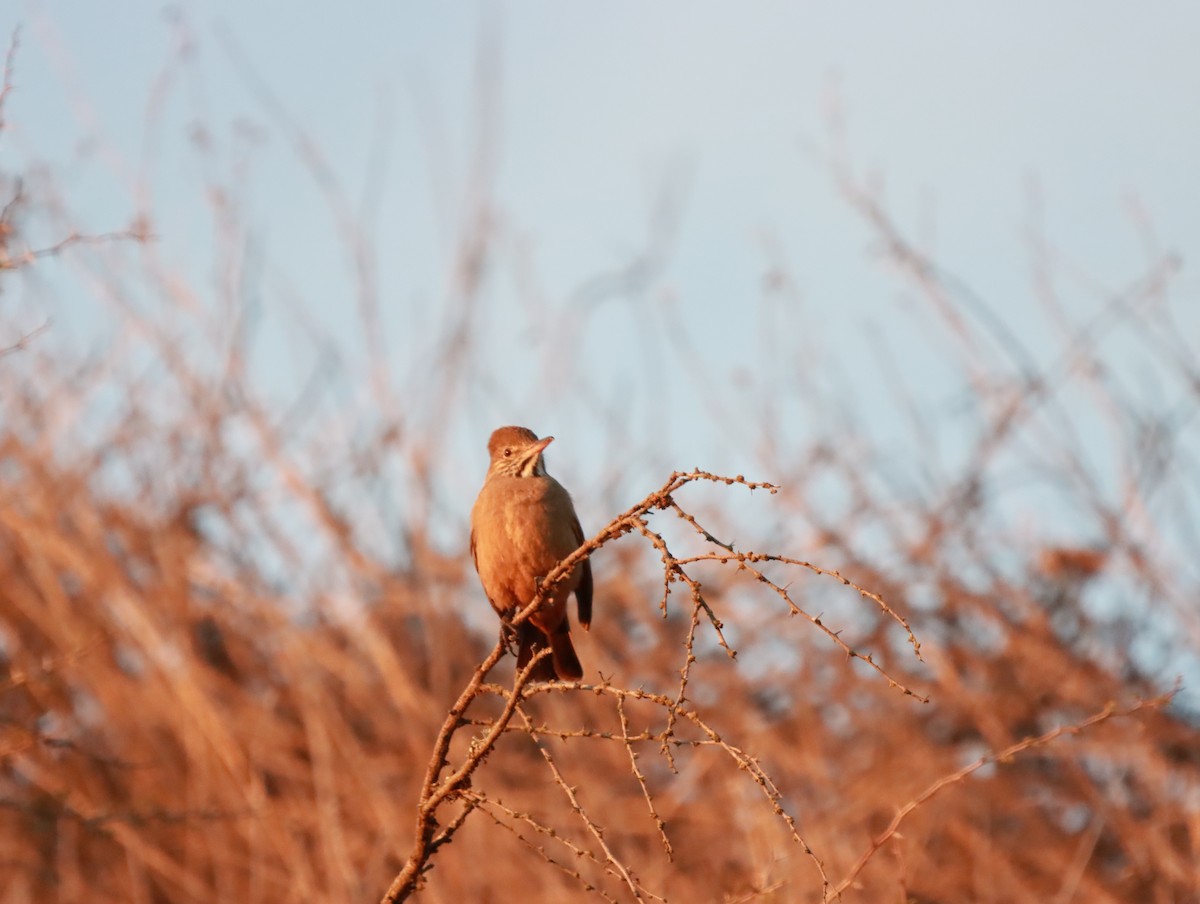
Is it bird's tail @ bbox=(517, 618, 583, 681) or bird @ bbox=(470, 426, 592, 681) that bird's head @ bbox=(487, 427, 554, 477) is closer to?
bird @ bbox=(470, 426, 592, 681)

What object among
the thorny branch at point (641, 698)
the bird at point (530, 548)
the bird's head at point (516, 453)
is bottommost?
the thorny branch at point (641, 698)

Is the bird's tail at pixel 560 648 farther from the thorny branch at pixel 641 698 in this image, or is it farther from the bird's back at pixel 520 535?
the thorny branch at pixel 641 698

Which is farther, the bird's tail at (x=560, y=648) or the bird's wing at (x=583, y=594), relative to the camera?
the bird's wing at (x=583, y=594)

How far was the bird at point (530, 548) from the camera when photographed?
5.07m

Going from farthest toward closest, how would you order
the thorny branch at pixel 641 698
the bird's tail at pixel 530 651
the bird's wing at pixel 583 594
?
the bird's wing at pixel 583 594 → the bird's tail at pixel 530 651 → the thorny branch at pixel 641 698

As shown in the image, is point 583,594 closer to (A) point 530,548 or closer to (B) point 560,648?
(B) point 560,648

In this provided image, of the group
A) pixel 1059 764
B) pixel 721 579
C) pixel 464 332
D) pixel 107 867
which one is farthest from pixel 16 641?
pixel 1059 764

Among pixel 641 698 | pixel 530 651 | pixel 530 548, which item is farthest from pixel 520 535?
pixel 641 698

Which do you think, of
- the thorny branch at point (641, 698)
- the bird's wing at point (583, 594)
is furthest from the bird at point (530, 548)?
the thorny branch at point (641, 698)

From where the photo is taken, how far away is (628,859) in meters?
9.16

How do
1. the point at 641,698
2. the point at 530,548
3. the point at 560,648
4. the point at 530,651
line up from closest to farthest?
the point at 641,698 → the point at 530,651 → the point at 530,548 → the point at 560,648

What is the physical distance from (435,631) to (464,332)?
2.05 m

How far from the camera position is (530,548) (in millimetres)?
5074

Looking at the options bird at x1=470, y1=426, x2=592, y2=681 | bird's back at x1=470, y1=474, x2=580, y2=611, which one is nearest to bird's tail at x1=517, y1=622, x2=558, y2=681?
bird at x1=470, y1=426, x2=592, y2=681
